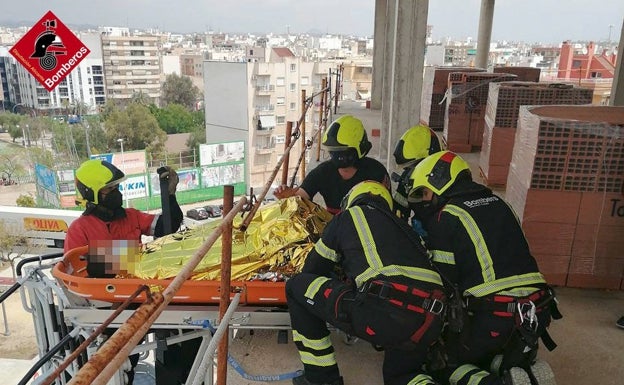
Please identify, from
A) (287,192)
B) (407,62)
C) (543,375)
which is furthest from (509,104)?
(543,375)

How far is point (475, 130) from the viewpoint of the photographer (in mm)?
8453

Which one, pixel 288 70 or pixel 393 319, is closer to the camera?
pixel 393 319

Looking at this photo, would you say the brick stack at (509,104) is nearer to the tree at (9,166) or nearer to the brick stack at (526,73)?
the brick stack at (526,73)

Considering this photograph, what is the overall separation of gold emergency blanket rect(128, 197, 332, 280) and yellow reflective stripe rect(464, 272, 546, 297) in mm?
1058

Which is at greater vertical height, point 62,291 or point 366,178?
point 366,178

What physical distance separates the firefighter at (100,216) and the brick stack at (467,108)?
622 cm

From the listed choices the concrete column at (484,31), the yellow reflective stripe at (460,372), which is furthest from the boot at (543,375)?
the concrete column at (484,31)

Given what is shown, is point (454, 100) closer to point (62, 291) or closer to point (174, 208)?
point (174, 208)

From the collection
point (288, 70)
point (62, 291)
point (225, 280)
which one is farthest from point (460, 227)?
point (288, 70)

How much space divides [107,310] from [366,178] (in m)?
2.20

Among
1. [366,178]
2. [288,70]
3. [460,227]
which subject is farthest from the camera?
[288,70]

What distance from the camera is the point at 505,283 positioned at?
2.30 m

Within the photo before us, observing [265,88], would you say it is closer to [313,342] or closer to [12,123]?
[12,123]

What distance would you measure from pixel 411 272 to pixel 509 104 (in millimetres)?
4777
